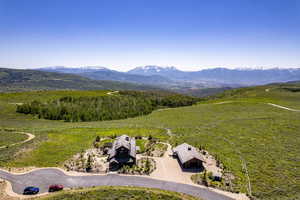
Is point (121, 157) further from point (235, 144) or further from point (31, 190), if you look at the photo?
point (235, 144)

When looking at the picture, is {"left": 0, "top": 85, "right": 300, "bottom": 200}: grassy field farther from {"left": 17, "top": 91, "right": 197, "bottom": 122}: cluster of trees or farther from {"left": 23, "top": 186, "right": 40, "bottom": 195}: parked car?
{"left": 17, "top": 91, "right": 197, "bottom": 122}: cluster of trees

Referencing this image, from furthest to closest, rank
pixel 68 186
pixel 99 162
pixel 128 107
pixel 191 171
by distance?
pixel 128 107, pixel 99 162, pixel 191 171, pixel 68 186

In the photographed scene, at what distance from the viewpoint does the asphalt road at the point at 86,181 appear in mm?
32062

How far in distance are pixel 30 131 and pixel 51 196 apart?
44437 mm

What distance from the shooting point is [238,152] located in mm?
46375

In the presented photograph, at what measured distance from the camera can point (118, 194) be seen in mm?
30812

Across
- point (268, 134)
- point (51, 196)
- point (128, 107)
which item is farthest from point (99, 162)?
point (128, 107)

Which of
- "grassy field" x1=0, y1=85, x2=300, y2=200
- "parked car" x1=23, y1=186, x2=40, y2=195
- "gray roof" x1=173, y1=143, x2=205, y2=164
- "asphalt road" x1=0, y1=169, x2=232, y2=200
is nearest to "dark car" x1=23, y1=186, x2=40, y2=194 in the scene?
"parked car" x1=23, y1=186, x2=40, y2=195

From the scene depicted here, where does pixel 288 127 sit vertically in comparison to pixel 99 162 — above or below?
above

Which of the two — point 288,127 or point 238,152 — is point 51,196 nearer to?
point 238,152

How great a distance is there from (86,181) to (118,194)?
25.6 ft

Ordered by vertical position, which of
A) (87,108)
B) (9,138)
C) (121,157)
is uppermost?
(87,108)

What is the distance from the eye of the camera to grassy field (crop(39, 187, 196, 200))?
2980cm

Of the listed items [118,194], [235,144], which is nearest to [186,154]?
[118,194]
